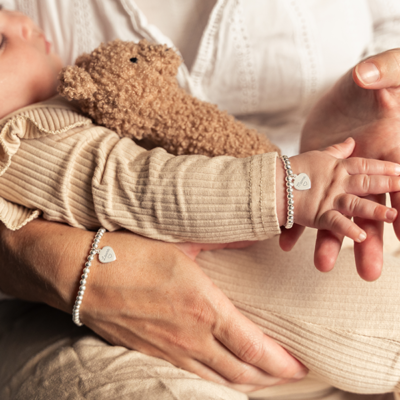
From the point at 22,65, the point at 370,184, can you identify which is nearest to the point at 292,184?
the point at 370,184

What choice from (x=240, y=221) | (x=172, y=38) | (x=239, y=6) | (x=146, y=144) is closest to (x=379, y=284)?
(x=240, y=221)

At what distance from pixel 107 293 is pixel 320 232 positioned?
0.47 meters

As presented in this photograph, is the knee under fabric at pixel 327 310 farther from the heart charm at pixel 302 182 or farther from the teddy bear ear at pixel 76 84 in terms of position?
the teddy bear ear at pixel 76 84

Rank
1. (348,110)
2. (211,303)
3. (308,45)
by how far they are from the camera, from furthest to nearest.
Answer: (308,45), (348,110), (211,303)

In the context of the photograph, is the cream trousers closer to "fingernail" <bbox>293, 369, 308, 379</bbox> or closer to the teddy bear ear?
"fingernail" <bbox>293, 369, 308, 379</bbox>

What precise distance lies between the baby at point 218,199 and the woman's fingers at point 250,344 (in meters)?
0.03

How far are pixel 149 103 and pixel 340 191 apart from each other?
1.46 ft

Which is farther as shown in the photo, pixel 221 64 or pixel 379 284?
pixel 221 64

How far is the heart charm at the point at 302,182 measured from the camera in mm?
638

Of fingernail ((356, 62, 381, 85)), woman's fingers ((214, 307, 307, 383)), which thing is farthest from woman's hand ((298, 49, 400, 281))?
woman's fingers ((214, 307, 307, 383))

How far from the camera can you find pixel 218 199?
69 cm

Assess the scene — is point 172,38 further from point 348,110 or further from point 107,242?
point 107,242

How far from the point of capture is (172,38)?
44.8 inches

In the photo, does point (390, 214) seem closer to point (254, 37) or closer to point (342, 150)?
point (342, 150)
